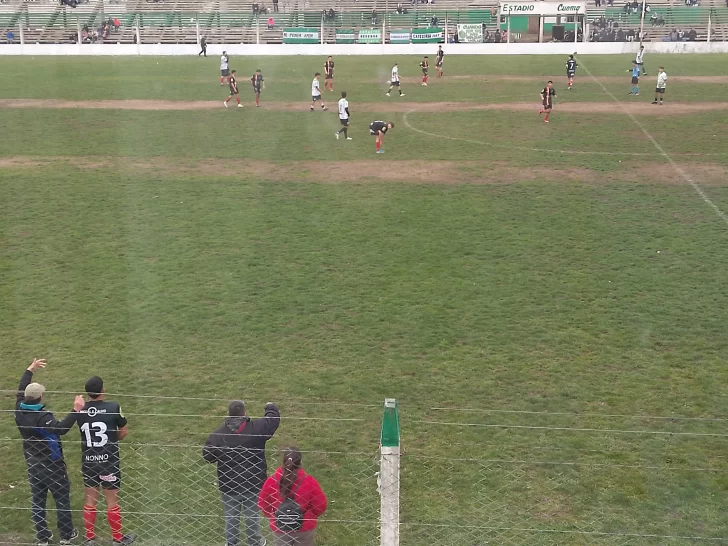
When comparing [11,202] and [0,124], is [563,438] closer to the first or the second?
[11,202]

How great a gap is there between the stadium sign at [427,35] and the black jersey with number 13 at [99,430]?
2161 inches

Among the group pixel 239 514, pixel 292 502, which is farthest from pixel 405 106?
pixel 292 502

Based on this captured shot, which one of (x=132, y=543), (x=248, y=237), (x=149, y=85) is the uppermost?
(x=149, y=85)

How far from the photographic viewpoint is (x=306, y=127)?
30672 millimetres

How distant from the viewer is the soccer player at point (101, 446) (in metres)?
8.00

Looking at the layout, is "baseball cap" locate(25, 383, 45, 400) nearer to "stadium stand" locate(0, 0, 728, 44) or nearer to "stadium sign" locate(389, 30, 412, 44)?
"stadium stand" locate(0, 0, 728, 44)

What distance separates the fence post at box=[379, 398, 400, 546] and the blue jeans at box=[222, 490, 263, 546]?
1.86m

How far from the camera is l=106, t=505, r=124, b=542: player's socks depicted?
26.7 feet

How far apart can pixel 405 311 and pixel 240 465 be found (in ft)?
22.7

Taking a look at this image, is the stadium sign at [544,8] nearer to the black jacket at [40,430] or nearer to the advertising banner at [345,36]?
the advertising banner at [345,36]

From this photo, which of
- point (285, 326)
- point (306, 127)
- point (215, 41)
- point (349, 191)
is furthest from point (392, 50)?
point (285, 326)

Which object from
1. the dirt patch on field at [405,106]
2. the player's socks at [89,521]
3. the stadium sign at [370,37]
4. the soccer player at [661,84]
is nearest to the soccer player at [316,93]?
the dirt patch on field at [405,106]

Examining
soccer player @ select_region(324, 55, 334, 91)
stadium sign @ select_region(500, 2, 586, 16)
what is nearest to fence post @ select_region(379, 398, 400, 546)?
soccer player @ select_region(324, 55, 334, 91)

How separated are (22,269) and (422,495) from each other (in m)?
10.2
